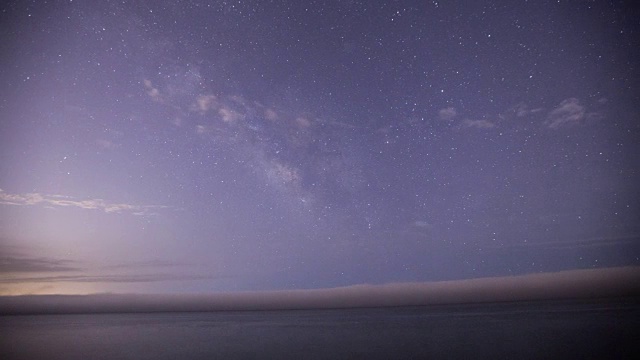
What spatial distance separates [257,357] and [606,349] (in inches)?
540

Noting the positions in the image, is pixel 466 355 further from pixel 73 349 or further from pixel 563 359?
pixel 73 349

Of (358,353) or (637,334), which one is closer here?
(358,353)

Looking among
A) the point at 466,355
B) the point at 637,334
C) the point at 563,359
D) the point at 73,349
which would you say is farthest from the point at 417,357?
the point at 73,349

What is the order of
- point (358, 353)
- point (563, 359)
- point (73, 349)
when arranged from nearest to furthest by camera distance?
point (563, 359), point (358, 353), point (73, 349)

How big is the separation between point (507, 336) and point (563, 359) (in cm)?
687

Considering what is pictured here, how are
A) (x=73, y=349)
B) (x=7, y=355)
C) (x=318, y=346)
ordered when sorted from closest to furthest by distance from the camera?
(x=7, y=355) < (x=318, y=346) < (x=73, y=349)

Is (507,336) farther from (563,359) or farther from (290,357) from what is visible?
(290,357)

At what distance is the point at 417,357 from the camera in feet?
41.7

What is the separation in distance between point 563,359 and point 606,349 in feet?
9.21

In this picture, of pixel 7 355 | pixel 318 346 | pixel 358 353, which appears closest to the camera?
pixel 358 353

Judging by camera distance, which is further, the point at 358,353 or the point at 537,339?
the point at 537,339

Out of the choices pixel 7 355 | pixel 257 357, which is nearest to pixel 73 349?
pixel 7 355

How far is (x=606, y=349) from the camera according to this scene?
41.6ft

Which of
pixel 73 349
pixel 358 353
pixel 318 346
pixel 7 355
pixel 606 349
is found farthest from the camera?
pixel 73 349
